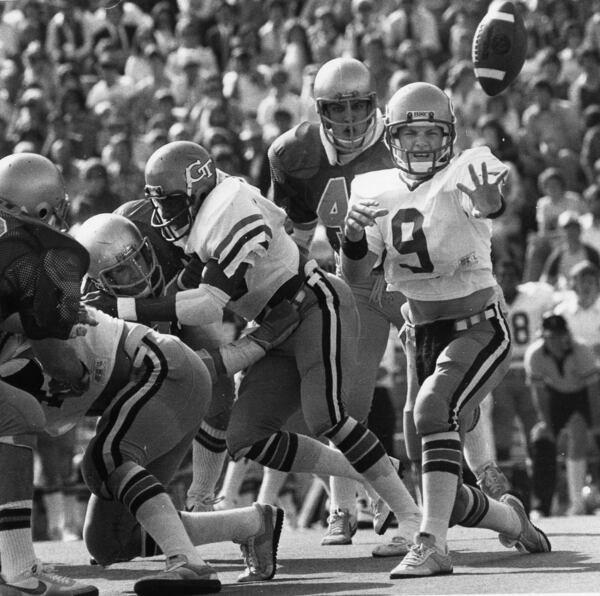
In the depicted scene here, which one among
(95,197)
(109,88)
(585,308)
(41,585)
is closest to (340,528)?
(41,585)

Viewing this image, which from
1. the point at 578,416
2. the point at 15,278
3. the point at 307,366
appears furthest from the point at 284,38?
the point at 15,278

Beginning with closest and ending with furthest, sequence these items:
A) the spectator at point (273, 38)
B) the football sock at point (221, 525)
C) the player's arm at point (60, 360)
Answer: the player's arm at point (60, 360)
the football sock at point (221, 525)
the spectator at point (273, 38)

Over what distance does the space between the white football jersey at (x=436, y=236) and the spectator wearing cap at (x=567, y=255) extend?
5.22 m

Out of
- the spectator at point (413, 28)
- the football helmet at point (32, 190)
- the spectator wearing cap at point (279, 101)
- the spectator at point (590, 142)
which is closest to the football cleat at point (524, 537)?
the football helmet at point (32, 190)

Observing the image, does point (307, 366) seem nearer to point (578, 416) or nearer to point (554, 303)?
point (578, 416)

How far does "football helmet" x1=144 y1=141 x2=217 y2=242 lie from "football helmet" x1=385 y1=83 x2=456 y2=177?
69 centimetres

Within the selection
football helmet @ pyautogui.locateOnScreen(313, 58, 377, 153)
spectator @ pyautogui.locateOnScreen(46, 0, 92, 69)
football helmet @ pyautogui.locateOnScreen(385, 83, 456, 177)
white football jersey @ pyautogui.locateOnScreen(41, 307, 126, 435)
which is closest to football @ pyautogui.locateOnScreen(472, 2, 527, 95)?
football helmet @ pyautogui.locateOnScreen(313, 58, 377, 153)

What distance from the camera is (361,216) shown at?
17.3ft

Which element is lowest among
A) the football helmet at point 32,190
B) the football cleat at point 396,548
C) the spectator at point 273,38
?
the football cleat at point 396,548

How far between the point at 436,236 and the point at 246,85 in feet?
27.3

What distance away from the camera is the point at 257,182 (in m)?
11.4

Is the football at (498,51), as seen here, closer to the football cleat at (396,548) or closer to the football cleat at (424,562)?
the football cleat at (396,548)

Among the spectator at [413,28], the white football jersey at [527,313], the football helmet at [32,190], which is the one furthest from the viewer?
the spectator at [413,28]

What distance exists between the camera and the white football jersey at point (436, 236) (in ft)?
17.7
